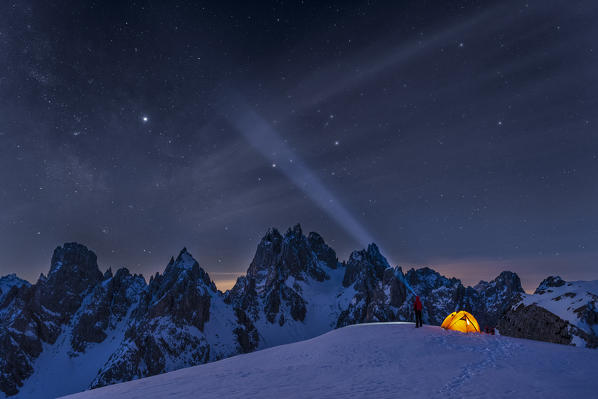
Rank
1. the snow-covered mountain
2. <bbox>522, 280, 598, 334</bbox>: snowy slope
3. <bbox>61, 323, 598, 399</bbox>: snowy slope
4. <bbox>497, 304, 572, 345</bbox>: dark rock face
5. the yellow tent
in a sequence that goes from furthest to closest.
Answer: <bbox>497, 304, 572, 345</bbox>: dark rock face
<bbox>522, 280, 598, 334</bbox>: snowy slope
the snow-covered mountain
the yellow tent
<bbox>61, 323, 598, 399</bbox>: snowy slope

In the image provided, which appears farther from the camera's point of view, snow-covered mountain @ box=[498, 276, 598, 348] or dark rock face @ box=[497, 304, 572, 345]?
dark rock face @ box=[497, 304, 572, 345]

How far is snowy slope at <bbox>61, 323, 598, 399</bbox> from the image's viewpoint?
11062mm

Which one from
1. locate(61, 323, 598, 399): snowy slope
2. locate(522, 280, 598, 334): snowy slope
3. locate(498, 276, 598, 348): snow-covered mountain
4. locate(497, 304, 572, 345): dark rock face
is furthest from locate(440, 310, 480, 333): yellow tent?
locate(522, 280, 598, 334): snowy slope

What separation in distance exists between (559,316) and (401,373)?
81.7 feet

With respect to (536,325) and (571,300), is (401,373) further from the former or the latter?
(571,300)

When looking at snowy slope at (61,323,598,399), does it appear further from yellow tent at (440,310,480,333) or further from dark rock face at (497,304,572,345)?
dark rock face at (497,304,572,345)

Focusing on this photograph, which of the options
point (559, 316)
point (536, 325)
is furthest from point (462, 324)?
point (536, 325)

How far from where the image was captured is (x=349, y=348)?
772 inches

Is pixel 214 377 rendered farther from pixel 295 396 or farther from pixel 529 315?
pixel 529 315

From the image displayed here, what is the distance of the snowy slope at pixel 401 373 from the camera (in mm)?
11062

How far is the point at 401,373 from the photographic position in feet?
43.8

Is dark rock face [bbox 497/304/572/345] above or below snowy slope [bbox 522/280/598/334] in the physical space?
below

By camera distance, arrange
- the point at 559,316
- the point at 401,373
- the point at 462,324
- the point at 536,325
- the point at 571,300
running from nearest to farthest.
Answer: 1. the point at 401,373
2. the point at 462,324
3. the point at 559,316
4. the point at 571,300
5. the point at 536,325

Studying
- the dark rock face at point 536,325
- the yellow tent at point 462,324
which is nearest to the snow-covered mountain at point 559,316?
the dark rock face at point 536,325
